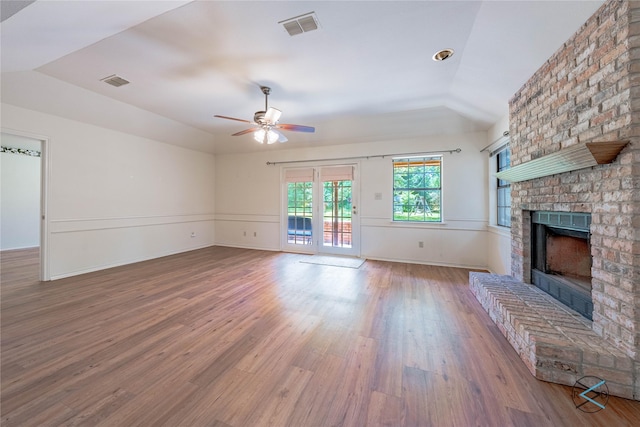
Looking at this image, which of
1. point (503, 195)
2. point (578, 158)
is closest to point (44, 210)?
point (578, 158)

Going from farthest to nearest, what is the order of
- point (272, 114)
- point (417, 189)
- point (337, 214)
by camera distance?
point (337, 214) → point (417, 189) → point (272, 114)

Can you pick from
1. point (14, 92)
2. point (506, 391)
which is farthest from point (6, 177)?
point (506, 391)

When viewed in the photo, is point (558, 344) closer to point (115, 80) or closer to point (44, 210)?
point (115, 80)

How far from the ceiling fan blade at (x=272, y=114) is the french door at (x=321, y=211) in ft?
8.12

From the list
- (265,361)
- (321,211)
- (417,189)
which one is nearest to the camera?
(265,361)

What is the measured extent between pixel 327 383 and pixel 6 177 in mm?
9273

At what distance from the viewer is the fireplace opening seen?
79.9 inches

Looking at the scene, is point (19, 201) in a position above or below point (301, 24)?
below

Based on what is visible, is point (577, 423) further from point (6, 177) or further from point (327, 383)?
point (6, 177)

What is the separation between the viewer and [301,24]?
2170 millimetres

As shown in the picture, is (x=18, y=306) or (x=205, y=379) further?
(x=18, y=306)

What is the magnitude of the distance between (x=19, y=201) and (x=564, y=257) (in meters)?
11.0

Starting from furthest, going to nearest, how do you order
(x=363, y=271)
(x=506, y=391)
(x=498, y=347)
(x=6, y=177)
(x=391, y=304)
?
(x=6, y=177)
(x=363, y=271)
(x=391, y=304)
(x=498, y=347)
(x=506, y=391)

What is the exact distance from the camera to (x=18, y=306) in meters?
2.76
